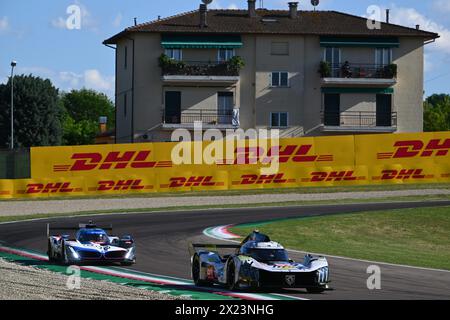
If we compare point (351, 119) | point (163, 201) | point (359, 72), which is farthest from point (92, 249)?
point (359, 72)

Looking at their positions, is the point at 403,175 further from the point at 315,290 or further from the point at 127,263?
the point at 315,290

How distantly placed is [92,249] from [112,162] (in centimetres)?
2572

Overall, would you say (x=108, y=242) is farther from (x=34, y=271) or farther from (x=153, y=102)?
(x=153, y=102)

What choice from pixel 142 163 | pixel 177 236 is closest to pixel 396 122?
pixel 142 163

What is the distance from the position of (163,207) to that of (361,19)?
1112 inches

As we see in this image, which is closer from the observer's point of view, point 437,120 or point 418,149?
point 418,149

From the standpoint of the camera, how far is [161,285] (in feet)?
57.3

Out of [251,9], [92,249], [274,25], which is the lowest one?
[92,249]

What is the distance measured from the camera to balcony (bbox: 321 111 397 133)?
61844 mm

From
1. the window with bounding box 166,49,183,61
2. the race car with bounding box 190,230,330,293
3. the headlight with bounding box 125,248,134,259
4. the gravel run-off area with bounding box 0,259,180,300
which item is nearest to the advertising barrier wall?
the window with bounding box 166,49,183,61

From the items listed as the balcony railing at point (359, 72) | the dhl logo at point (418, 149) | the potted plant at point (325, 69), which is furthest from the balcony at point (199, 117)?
the dhl logo at point (418, 149)

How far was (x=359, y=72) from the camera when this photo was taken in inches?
2434

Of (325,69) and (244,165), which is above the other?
(325,69)

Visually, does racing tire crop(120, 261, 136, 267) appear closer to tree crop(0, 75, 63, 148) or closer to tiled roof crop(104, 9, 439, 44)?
tiled roof crop(104, 9, 439, 44)
